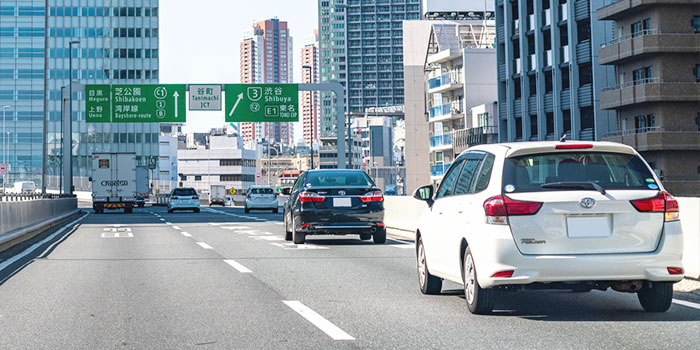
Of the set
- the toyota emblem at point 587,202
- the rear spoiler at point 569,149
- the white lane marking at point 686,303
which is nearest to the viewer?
the toyota emblem at point 587,202

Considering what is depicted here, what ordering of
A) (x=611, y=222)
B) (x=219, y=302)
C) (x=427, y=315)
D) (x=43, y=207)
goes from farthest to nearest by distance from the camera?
(x=43, y=207)
(x=219, y=302)
(x=427, y=315)
(x=611, y=222)

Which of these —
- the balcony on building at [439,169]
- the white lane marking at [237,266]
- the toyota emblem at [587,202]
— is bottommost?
the white lane marking at [237,266]

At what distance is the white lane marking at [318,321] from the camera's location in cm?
711

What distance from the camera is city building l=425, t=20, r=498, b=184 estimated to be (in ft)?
263

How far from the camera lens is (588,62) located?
55.3 meters

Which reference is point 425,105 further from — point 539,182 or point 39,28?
point 539,182

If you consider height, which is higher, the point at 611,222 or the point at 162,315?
the point at 611,222

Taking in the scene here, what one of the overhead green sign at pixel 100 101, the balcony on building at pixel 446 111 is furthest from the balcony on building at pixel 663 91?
the balcony on building at pixel 446 111

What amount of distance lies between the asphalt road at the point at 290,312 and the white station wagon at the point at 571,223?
385 mm

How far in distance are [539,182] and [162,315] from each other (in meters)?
3.53

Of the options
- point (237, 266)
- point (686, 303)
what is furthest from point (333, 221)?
point (686, 303)

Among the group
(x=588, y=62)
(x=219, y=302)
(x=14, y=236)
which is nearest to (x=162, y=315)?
(x=219, y=302)

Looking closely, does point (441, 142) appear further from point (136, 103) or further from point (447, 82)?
point (136, 103)

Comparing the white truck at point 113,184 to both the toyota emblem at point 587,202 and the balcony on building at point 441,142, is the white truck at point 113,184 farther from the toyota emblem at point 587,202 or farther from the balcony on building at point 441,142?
the toyota emblem at point 587,202
